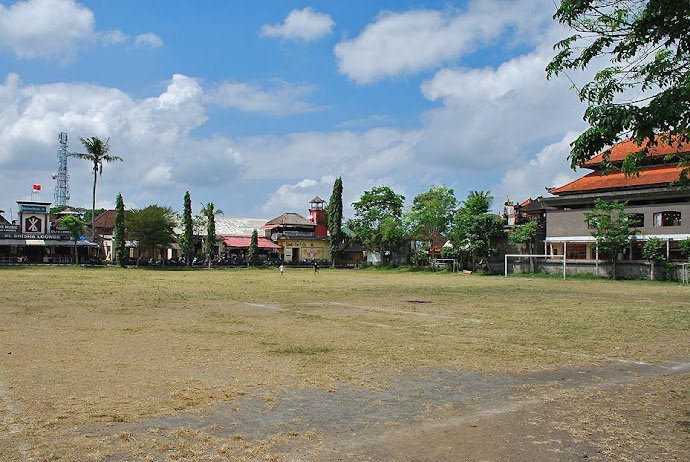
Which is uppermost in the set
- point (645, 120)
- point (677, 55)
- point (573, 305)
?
point (677, 55)

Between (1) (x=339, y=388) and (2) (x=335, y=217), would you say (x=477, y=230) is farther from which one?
(1) (x=339, y=388)

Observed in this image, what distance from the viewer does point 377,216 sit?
72.2 m

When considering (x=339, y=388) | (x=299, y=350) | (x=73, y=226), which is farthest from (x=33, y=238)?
(x=339, y=388)

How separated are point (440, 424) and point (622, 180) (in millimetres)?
47532

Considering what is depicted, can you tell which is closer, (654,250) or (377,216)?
(654,250)

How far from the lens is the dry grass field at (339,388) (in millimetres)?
5840

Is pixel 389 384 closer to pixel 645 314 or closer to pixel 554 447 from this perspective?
pixel 554 447

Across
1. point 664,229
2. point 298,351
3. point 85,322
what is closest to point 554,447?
point 298,351

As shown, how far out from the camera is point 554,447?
19.2ft

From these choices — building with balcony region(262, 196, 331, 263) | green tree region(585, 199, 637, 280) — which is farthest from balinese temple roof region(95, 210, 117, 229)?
green tree region(585, 199, 637, 280)

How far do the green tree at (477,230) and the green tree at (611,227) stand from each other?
11977 millimetres

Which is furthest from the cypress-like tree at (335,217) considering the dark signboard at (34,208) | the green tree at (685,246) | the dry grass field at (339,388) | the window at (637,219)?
the dry grass field at (339,388)

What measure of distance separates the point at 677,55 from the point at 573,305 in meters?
17.8

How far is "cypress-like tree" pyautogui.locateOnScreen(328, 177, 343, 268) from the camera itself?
7469cm
